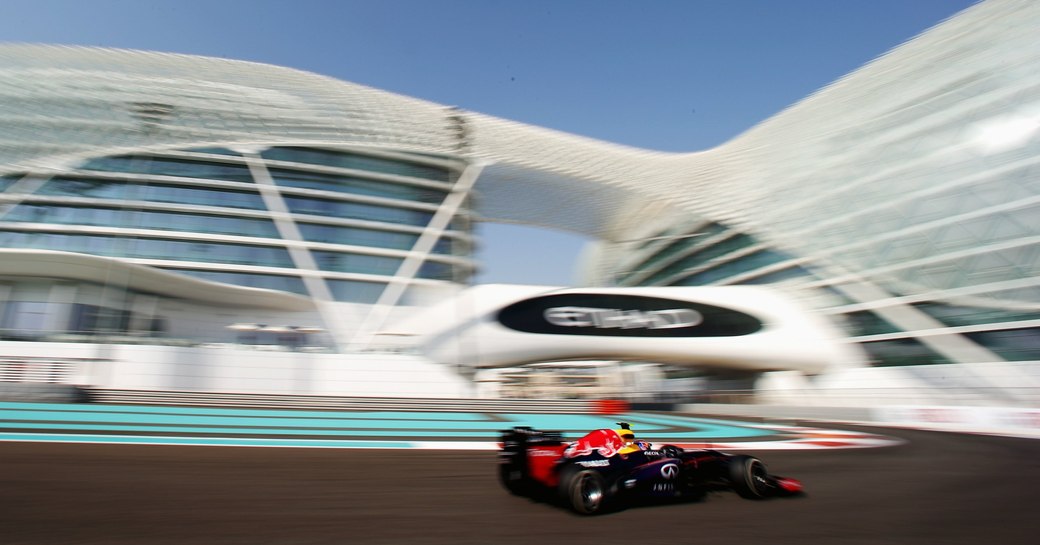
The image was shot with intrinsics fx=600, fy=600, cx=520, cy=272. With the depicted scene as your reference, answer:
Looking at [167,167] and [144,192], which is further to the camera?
[167,167]

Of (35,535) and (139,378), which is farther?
(139,378)

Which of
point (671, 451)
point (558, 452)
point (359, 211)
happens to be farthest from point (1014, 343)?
point (359, 211)

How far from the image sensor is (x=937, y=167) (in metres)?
27.6

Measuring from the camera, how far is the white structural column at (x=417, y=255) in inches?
1395

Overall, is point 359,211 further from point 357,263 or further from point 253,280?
point 253,280

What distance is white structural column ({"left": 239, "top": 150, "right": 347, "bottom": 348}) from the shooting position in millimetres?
34781

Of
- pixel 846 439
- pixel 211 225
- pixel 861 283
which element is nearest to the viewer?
pixel 846 439

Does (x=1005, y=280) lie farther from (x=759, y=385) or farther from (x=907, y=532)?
(x=907, y=532)

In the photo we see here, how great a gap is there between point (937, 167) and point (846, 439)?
797 inches

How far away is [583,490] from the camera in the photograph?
5027 millimetres

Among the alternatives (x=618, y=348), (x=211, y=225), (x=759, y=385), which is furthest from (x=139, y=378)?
(x=759, y=385)

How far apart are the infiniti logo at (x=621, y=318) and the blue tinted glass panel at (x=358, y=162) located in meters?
16.8

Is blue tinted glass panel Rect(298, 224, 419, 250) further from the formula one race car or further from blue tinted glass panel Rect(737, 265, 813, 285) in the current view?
the formula one race car

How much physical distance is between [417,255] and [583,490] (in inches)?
1310
